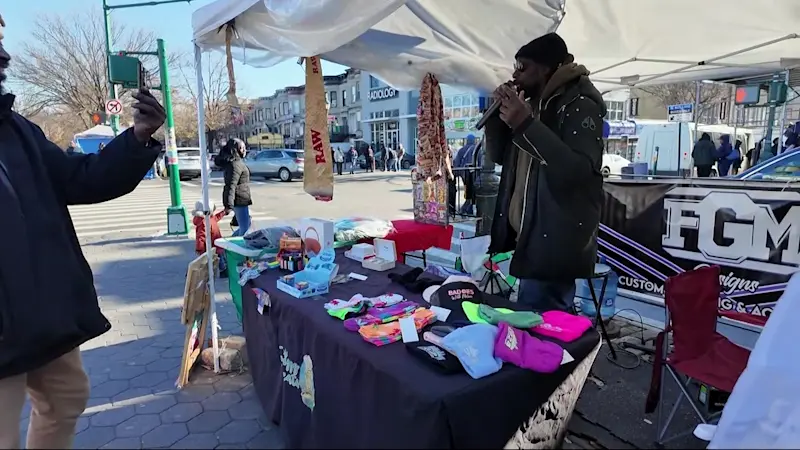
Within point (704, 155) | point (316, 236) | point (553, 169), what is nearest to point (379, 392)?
point (553, 169)

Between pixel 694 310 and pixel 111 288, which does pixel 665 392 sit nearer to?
pixel 694 310

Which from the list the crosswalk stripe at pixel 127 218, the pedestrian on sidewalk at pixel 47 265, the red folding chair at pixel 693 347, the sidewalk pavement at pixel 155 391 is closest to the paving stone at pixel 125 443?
the sidewalk pavement at pixel 155 391

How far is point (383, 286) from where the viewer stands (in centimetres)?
258

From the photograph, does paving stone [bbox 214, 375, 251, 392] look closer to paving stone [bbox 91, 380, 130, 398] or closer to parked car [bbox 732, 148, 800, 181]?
paving stone [bbox 91, 380, 130, 398]

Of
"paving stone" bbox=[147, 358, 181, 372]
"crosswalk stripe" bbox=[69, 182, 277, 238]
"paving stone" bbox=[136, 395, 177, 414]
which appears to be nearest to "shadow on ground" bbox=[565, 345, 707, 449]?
"paving stone" bbox=[136, 395, 177, 414]

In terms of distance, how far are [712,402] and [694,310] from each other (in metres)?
0.49

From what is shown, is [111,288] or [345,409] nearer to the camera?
[345,409]

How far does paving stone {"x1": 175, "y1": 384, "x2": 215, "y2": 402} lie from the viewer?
9.81 feet

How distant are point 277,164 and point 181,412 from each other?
19762mm

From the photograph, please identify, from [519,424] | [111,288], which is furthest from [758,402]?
[111,288]

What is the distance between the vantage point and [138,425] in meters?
2.68

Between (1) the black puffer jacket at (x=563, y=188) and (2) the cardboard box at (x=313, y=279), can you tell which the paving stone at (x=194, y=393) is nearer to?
(2) the cardboard box at (x=313, y=279)

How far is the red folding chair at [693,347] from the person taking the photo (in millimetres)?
2449

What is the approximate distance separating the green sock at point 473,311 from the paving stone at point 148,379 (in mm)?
2431
